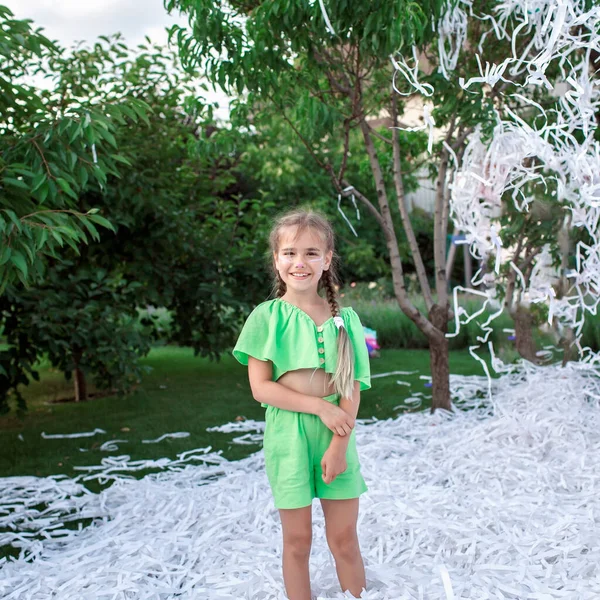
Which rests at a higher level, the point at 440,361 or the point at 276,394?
the point at 276,394

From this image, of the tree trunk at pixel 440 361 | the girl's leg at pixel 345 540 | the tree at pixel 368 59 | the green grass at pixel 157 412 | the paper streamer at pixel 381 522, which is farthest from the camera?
the tree trunk at pixel 440 361

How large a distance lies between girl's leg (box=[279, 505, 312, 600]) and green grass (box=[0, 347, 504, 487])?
78.5 inches

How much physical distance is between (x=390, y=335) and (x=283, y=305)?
669 cm

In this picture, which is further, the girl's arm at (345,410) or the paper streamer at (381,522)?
the paper streamer at (381,522)

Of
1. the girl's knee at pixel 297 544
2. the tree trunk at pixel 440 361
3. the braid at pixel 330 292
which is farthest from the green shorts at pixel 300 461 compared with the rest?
the tree trunk at pixel 440 361

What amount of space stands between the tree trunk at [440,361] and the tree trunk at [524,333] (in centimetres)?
106

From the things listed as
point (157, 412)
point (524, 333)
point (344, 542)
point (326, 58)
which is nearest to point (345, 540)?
point (344, 542)

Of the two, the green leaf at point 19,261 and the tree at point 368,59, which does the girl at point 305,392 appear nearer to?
the green leaf at point 19,261

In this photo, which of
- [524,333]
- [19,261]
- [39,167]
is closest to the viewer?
[19,261]

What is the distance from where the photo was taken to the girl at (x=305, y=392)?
1.81 m

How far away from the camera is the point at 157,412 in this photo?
205 inches

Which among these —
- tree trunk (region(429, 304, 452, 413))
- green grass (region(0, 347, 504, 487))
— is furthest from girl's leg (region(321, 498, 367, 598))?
tree trunk (region(429, 304, 452, 413))

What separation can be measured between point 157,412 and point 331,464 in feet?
11.9

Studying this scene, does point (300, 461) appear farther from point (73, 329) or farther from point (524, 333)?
point (524, 333)
